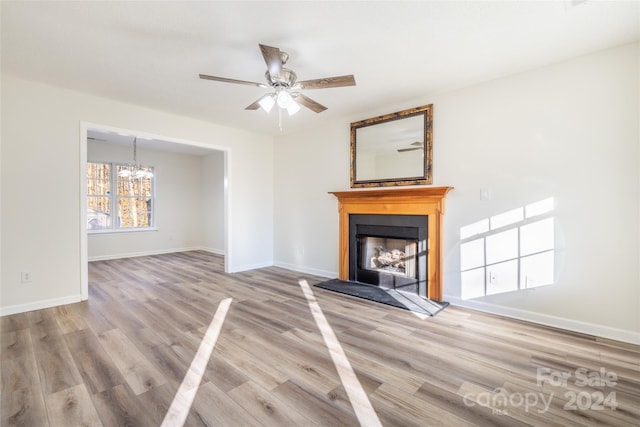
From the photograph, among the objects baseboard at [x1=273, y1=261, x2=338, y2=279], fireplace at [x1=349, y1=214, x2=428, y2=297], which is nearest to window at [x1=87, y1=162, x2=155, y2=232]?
baseboard at [x1=273, y1=261, x2=338, y2=279]

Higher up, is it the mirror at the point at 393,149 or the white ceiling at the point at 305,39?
the white ceiling at the point at 305,39

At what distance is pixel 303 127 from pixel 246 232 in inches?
85.3

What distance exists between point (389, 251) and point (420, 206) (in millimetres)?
838

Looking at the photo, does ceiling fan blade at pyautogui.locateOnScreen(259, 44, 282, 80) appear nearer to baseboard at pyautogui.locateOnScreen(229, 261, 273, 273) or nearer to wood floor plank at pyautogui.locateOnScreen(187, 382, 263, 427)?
wood floor plank at pyautogui.locateOnScreen(187, 382, 263, 427)

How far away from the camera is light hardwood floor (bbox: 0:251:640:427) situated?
1.60 metres

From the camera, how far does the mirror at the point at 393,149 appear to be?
3607 millimetres

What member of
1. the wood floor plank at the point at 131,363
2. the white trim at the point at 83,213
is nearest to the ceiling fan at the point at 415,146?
the wood floor plank at the point at 131,363

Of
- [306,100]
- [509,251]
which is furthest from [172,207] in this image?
[509,251]

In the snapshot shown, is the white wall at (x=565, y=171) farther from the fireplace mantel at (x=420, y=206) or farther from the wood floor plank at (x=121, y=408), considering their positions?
the wood floor plank at (x=121, y=408)

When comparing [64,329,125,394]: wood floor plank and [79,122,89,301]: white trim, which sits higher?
[79,122,89,301]: white trim

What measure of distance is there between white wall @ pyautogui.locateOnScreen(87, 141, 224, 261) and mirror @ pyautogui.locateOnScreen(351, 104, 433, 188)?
4209 mm

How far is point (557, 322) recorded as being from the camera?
2740 mm

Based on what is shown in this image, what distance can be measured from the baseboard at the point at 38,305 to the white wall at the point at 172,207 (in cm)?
335

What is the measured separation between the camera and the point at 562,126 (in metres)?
2.72
